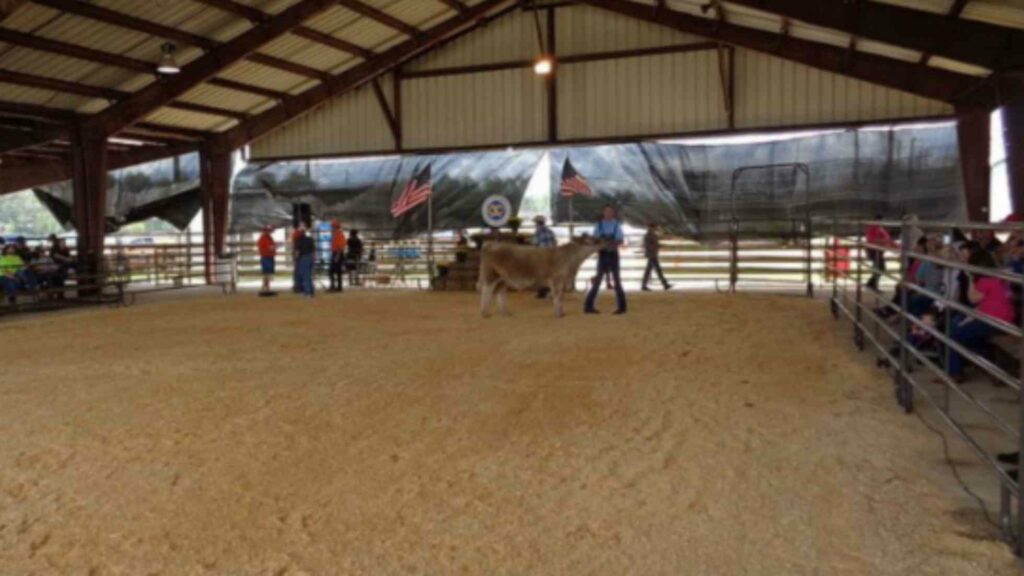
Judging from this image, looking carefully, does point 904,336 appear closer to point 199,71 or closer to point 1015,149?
point 1015,149

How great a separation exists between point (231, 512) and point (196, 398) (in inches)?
103

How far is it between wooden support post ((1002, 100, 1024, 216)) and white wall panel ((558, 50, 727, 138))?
6.28 meters

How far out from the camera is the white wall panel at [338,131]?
65.5 ft

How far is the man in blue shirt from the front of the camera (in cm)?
1141

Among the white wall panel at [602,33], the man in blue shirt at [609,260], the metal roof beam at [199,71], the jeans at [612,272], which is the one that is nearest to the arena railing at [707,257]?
the white wall panel at [602,33]

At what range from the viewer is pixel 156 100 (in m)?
15.5

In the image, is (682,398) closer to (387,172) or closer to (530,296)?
(530,296)

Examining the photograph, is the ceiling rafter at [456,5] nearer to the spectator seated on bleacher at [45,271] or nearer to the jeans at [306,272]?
the jeans at [306,272]

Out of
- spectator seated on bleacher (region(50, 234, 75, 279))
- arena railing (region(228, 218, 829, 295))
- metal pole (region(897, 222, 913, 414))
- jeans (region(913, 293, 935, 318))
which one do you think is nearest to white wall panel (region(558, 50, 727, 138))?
arena railing (region(228, 218, 829, 295))

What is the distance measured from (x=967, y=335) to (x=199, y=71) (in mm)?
13794

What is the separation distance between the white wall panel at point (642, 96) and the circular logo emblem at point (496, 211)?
2.27 m

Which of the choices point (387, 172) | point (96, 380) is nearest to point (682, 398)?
point (96, 380)

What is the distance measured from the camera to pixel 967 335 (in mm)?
5863

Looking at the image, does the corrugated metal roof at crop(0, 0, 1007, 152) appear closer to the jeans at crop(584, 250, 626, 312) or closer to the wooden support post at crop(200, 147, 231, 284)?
the wooden support post at crop(200, 147, 231, 284)
